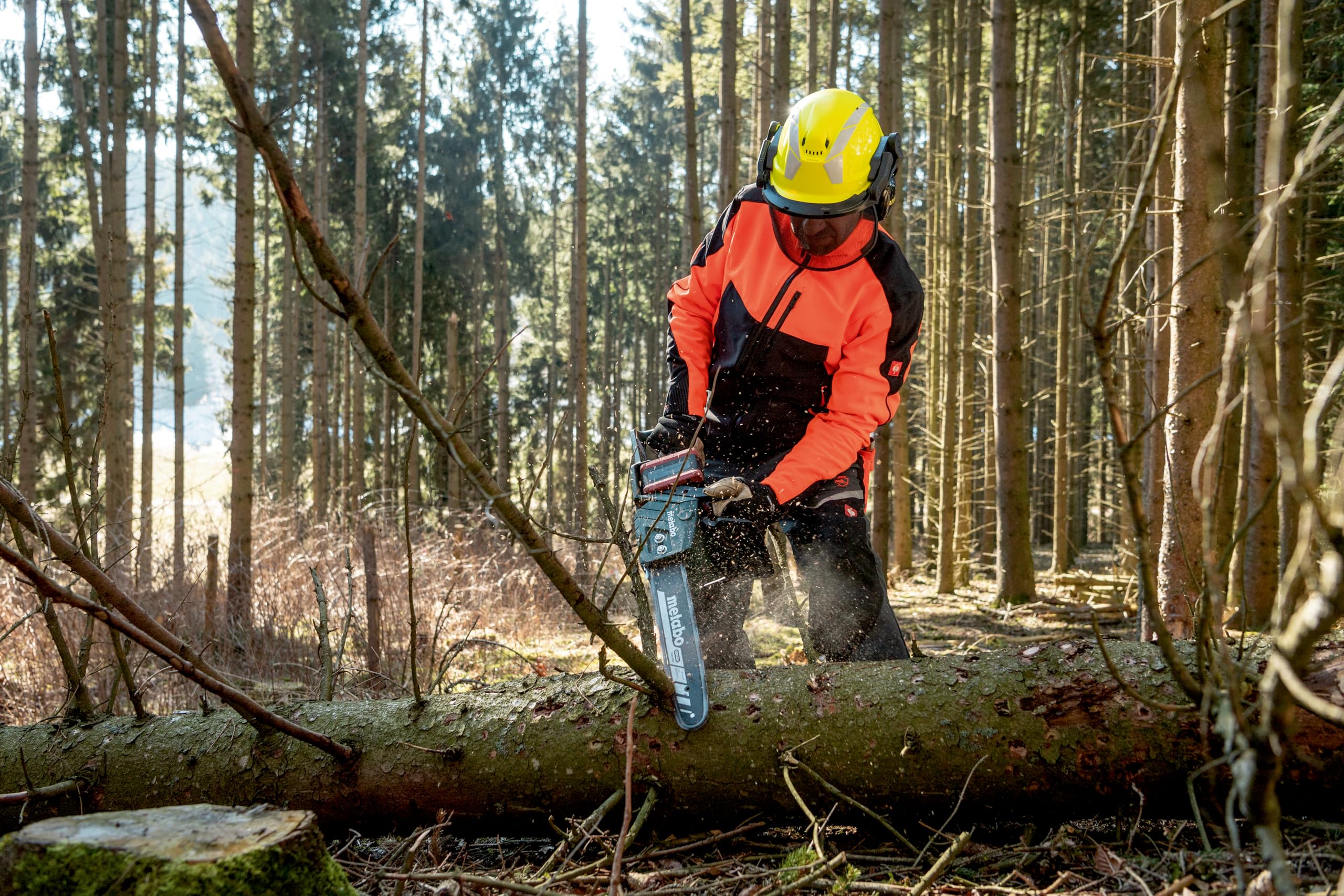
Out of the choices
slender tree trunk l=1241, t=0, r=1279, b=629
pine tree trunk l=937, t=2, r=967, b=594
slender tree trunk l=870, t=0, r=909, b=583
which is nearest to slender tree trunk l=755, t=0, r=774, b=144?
slender tree trunk l=870, t=0, r=909, b=583

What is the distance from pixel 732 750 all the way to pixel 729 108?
6.60 metres

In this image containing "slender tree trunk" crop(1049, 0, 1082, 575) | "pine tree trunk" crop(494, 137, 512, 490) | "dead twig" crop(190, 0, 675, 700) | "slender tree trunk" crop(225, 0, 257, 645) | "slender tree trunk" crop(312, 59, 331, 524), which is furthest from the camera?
"pine tree trunk" crop(494, 137, 512, 490)

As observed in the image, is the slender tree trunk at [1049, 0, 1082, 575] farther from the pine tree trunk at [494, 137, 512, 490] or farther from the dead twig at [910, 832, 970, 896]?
the pine tree trunk at [494, 137, 512, 490]

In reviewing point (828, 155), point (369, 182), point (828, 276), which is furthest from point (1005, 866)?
point (369, 182)

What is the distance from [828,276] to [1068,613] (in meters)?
4.49

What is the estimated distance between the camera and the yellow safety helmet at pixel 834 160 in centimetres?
299

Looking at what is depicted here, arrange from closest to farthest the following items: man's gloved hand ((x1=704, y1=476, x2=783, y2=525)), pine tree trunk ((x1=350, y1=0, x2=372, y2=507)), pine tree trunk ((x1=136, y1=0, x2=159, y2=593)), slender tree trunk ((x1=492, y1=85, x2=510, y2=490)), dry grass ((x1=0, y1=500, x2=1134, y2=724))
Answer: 1. man's gloved hand ((x1=704, y1=476, x2=783, y2=525))
2. dry grass ((x1=0, y1=500, x2=1134, y2=724))
3. pine tree trunk ((x1=136, y1=0, x2=159, y2=593))
4. pine tree trunk ((x1=350, y1=0, x2=372, y2=507))
5. slender tree trunk ((x1=492, y1=85, x2=510, y2=490))

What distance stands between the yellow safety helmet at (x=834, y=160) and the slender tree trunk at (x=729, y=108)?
182 inches

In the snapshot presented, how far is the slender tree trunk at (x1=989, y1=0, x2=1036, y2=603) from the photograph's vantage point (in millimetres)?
6641

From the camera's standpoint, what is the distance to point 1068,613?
6.40 meters

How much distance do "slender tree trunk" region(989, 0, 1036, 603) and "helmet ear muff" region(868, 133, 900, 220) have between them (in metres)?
3.88

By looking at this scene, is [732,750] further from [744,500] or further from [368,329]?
[368,329]

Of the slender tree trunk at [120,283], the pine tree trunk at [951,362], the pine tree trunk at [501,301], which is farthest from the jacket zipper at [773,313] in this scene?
the pine tree trunk at [501,301]

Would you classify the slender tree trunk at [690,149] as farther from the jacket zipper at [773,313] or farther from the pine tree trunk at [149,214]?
the pine tree trunk at [149,214]
